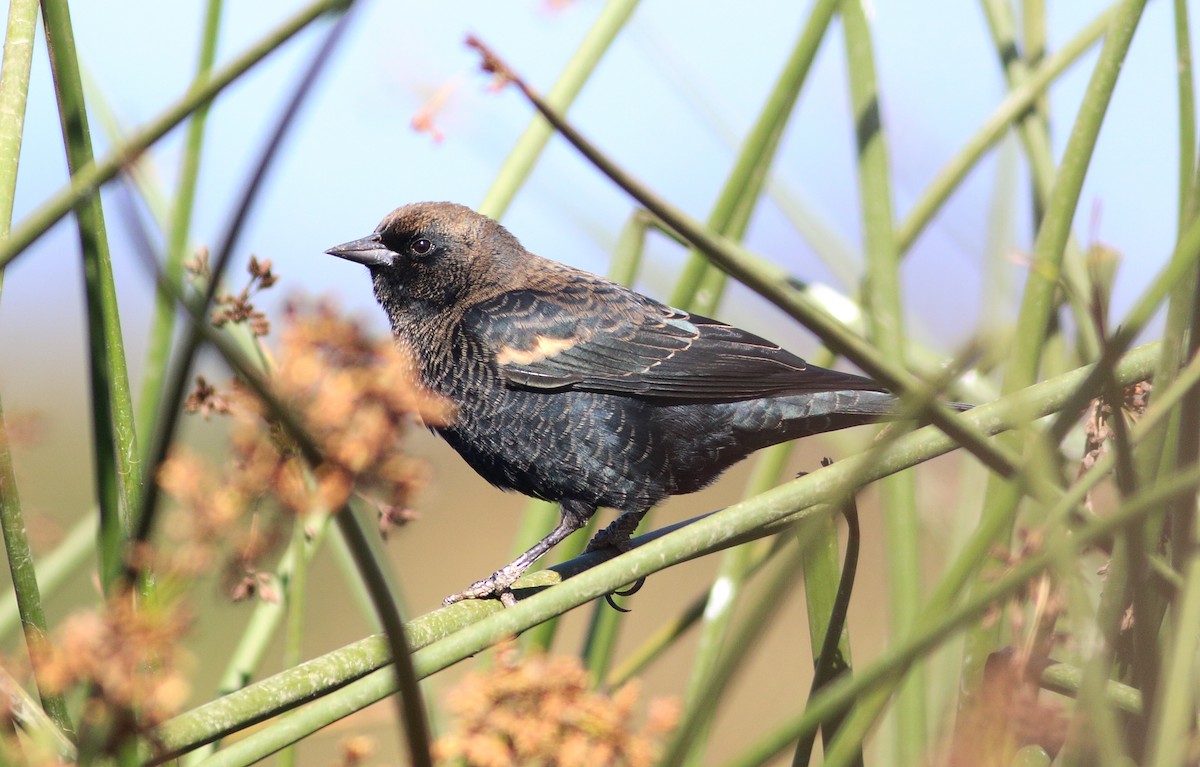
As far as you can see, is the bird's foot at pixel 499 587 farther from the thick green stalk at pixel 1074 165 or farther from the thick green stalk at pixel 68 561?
the thick green stalk at pixel 1074 165

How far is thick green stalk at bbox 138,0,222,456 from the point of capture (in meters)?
1.66

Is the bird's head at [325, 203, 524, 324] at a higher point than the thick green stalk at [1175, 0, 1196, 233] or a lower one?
higher

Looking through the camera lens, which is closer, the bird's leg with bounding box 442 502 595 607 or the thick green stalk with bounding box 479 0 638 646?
the thick green stalk with bounding box 479 0 638 646

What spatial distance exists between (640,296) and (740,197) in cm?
118

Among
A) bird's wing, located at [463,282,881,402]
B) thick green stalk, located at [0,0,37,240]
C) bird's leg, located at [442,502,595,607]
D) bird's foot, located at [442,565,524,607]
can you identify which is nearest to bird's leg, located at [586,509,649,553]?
bird's leg, located at [442,502,595,607]

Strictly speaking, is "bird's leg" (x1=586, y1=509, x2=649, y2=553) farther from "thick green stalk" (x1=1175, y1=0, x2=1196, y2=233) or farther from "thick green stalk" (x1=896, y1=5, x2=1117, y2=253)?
"thick green stalk" (x1=1175, y1=0, x2=1196, y2=233)

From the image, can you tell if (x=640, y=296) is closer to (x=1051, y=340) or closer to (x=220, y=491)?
(x=1051, y=340)

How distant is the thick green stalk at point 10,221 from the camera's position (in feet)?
3.90

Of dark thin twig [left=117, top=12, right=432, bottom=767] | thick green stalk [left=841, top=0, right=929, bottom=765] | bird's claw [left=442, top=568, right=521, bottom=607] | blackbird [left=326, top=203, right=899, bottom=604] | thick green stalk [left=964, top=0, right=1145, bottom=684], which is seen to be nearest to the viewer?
dark thin twig [left=117, top=12, right=432, bottom=767]

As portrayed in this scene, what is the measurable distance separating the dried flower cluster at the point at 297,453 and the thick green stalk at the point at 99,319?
0.13m

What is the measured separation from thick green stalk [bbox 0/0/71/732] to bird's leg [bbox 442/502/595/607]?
1205 mm

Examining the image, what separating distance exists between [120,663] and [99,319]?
1.56 feet

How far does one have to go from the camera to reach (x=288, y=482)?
39.2 inches

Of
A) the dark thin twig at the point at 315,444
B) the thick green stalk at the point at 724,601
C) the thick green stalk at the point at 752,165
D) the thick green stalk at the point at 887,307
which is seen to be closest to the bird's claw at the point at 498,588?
the thick green stalk at the point at 724,601
